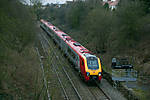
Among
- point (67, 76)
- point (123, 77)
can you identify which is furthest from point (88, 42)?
point (123, 77)

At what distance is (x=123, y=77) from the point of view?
16.8 m

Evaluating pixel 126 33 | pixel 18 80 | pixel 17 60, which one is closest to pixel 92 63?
pixel 17 60

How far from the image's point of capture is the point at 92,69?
57.2 ft

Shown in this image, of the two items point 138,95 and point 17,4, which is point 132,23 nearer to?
point 138,95

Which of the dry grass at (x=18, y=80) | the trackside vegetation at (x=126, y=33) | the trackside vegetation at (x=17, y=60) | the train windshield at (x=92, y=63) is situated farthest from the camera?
the trackside vegetation at (x=126, y=33)

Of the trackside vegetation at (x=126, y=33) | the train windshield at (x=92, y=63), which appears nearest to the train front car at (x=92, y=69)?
the train windshield at (x=92, y=63)

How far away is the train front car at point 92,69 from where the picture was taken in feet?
56.6

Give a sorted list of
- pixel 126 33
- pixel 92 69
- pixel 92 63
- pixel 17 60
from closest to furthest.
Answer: pixel 17 60 → pixel 92 69 → pixel 92 63 → pixel 126 33

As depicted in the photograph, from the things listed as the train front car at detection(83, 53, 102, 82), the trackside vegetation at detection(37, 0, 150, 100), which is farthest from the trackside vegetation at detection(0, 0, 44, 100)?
the train front car at detection(83, 53, 102, 82)

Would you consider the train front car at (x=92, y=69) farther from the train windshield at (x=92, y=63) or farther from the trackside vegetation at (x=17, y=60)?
the trackside vegetation at (x=17, y=60)

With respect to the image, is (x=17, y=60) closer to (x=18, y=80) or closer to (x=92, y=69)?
(x=18, y=80)

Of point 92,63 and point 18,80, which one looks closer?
point 18,80

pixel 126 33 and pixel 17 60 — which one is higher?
pixel 126 33

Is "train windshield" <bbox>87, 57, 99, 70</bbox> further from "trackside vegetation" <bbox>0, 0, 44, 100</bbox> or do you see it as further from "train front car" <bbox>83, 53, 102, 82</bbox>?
"trackside vegetation" <bbox>0, 0, 44, 100</bbox>
